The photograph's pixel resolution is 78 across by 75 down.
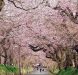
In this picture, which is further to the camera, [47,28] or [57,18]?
[47,28]

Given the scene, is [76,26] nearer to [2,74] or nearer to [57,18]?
[57,18]

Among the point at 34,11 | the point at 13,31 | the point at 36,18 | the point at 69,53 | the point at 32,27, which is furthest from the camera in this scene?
the point at 69,53

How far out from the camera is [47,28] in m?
27.1

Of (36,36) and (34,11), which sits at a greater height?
(34,11)

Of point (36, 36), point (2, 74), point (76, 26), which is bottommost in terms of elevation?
point (2, 74)

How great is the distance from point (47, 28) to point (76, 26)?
502 centimetres

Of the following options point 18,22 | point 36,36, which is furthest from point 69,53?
point 18,22

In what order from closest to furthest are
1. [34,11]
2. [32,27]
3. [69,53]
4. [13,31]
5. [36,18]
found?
[34,11]
[36,18]
[32,27]
[13,31]
[69,53]

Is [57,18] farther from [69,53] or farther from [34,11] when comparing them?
[69,53]

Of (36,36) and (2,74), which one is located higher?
(36,36)

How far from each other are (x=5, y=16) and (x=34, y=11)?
4413 mm

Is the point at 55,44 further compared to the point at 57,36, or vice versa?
the point at 55,44

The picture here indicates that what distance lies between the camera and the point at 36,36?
27.1m

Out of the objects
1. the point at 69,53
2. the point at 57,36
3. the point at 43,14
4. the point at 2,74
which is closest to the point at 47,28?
the point at 57,36
